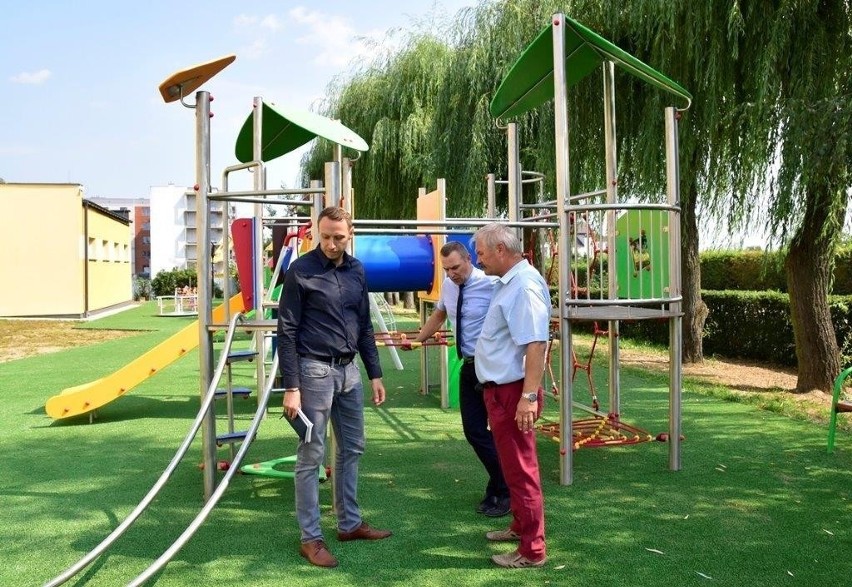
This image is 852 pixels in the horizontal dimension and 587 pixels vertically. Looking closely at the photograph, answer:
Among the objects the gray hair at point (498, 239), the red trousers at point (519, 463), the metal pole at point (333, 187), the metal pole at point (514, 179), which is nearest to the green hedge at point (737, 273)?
the metal pole at point (514, 179)

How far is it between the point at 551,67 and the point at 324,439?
3718 millimetres

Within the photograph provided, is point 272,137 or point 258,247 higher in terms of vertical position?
point 272,137

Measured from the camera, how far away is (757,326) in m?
12.1

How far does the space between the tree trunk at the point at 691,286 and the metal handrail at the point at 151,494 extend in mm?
7858

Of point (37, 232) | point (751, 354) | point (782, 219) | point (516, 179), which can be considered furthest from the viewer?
point (37, 232)

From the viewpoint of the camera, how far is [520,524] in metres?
3.62

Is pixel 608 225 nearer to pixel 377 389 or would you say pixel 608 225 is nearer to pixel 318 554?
pixel 377 389

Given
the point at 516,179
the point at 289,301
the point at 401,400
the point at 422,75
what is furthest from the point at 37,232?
the point at 289,301

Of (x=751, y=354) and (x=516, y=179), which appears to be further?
(x=751, y=354)

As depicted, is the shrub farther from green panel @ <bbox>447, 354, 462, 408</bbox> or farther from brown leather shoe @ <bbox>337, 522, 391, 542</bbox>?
brown leather shoe @ <bbox>337, 522, 391, 542</bbox>

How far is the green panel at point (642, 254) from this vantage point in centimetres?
566

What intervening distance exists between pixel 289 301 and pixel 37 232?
25586 millimetres

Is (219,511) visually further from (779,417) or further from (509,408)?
(779,417)

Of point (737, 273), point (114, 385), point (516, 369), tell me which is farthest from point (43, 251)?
point (516, 369)
